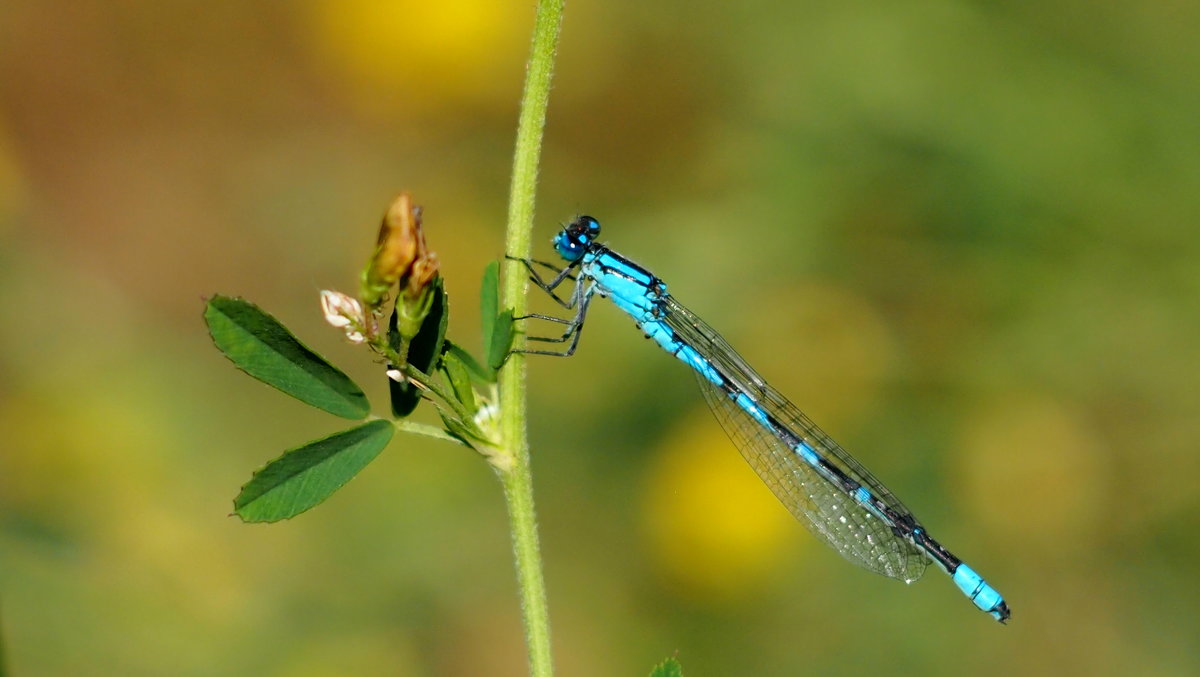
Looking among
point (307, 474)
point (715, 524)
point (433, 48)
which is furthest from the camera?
point (433, 48)

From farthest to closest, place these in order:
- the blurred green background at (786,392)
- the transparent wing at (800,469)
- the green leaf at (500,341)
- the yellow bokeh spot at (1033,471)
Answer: the yellow bokeh spot at (1033,471)
the blurred green background at (786,392)
the transparent wing at (800,469)
the green leaf at (500,341)

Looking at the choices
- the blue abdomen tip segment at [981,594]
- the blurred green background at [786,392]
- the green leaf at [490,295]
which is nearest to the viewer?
the green leaf at [490,295]

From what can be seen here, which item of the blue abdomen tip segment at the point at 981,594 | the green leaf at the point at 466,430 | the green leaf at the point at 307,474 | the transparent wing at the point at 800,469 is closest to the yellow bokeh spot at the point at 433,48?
the transparent wing at the point at 800,469

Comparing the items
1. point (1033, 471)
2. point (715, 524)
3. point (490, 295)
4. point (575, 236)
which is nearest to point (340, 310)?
point (490, 295)

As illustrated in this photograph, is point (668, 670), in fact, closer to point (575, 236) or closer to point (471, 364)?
point (471, 364)

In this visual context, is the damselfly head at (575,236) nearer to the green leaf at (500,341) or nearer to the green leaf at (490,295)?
the green leaf at (490,295)

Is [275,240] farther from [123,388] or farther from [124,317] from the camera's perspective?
[123,388]

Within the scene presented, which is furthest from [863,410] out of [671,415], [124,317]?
[124,317]
